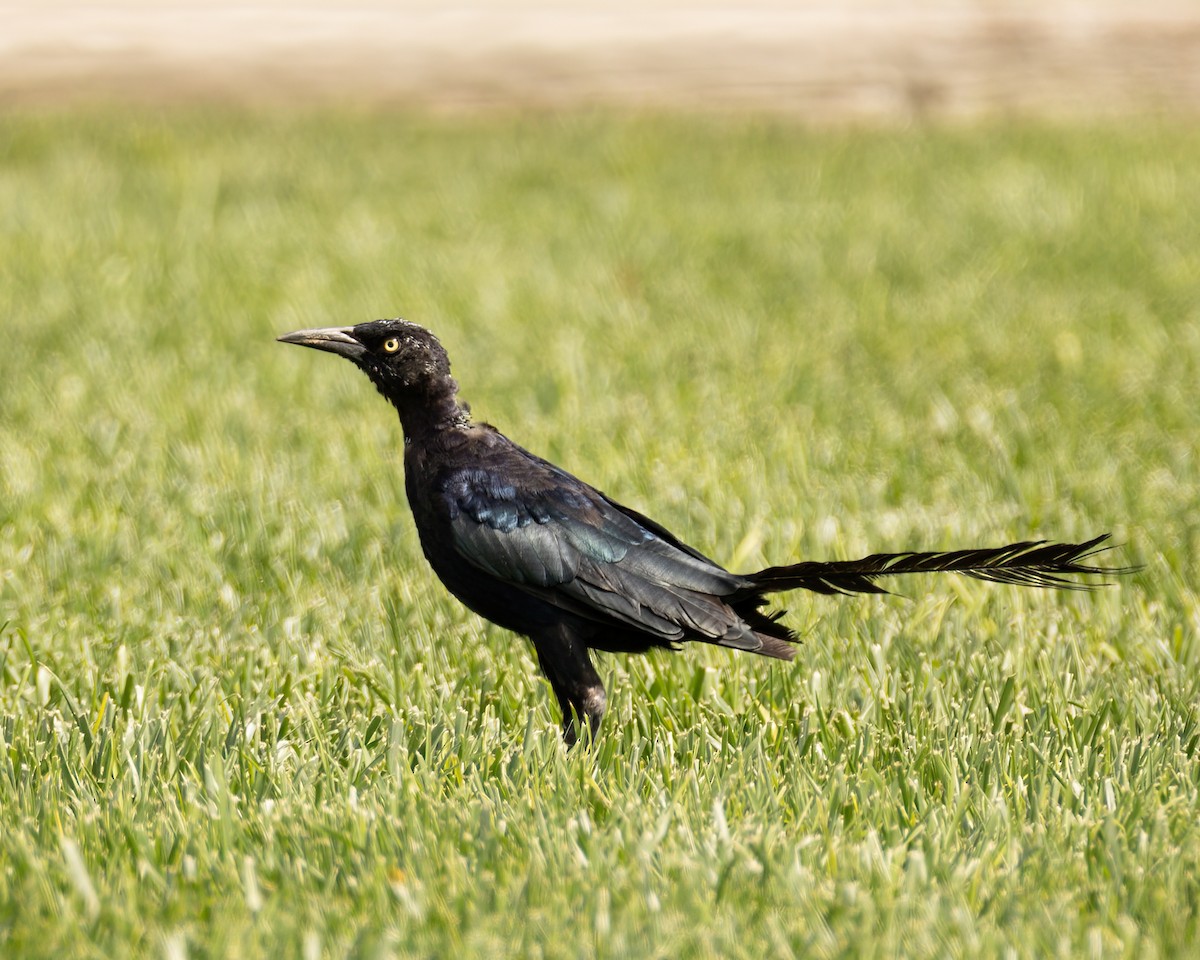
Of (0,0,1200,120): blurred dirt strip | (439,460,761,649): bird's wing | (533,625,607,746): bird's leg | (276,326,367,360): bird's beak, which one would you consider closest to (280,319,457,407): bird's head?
(276,326,367,360): bird's beak

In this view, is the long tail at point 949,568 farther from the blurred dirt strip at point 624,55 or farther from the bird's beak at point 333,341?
the blurred dirt strip at point 624,55

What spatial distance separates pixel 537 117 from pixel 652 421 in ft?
21.5

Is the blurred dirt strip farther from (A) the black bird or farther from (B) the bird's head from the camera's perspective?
(A) the black bird

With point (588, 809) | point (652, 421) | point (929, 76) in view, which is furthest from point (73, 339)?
point (929, 76)

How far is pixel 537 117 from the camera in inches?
498

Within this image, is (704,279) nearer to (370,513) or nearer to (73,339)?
(73,339)

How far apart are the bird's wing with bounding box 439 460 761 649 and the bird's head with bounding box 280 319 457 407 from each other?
25 centimetres

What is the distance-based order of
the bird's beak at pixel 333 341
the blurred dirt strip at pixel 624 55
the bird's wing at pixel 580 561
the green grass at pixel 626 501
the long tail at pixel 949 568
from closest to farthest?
the green grass at pixel 626 501
the long tail at pixel 949 568
the bird's wing at pixel 580 561
the bird's beak at pixel 333 341
the blurred dirt strip at pixel 624 55

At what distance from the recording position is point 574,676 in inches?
140

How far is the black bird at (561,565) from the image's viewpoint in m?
3.54

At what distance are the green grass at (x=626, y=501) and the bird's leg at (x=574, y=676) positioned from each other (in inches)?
4.1

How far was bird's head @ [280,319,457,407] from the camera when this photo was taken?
12.2 feet

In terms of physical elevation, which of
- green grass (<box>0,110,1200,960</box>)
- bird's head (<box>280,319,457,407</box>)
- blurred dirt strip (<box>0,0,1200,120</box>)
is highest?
blurred dirt strip (<box>0,0,1200,120</box>)

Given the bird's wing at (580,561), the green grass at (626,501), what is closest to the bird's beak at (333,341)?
the bird's wing at (580,561)
